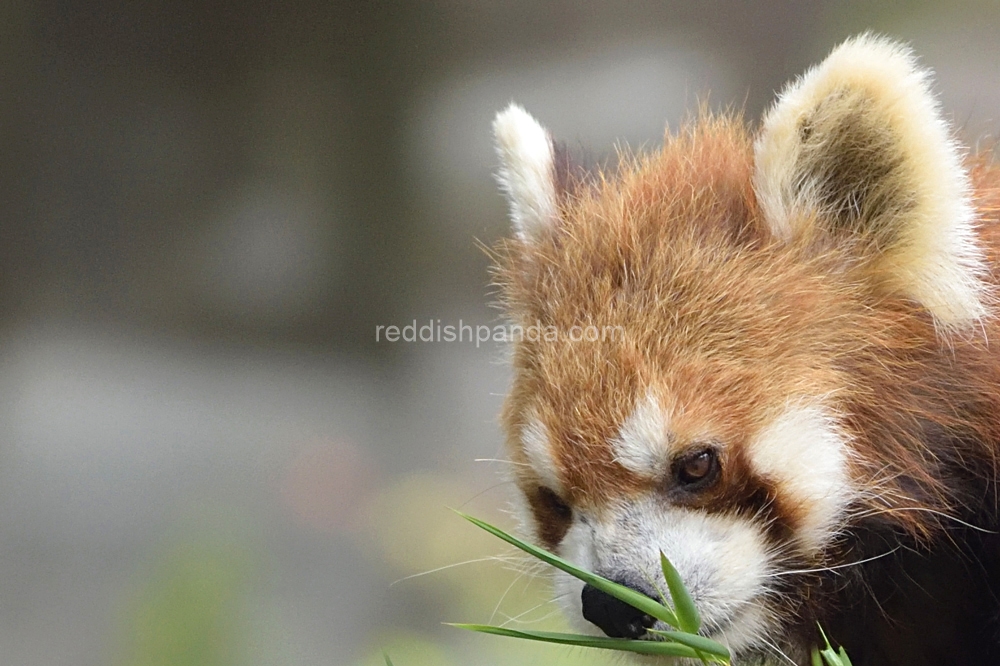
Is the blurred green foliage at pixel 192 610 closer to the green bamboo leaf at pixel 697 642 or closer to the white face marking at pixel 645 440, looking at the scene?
the white face marking at pixel 645 440

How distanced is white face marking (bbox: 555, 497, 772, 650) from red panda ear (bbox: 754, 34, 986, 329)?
419 millimetres

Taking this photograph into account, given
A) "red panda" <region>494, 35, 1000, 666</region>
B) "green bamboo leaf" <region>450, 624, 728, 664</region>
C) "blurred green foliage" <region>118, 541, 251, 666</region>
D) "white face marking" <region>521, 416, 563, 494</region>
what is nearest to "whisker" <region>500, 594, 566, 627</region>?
"red panda" <region>494, 35, 1000, 666</region>

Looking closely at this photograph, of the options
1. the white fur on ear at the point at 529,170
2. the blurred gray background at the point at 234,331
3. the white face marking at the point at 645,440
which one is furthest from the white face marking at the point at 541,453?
the blurred gray background at the point at 234,331

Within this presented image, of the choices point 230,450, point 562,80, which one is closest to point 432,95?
point 562,80

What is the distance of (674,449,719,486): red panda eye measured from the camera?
972 millimetres

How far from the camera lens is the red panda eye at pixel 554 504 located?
1115mm

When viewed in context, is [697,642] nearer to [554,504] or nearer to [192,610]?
[554,504]

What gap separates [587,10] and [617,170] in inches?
20.4

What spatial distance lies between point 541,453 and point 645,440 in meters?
0.18

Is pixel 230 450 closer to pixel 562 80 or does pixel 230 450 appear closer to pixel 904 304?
pixel 562 80

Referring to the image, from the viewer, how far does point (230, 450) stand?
1.95m

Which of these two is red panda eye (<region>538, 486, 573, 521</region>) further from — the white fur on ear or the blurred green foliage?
the blurred green foliage

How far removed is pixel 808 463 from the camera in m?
0.98

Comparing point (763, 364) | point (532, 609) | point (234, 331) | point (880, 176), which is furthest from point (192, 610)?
point (880, 176)
